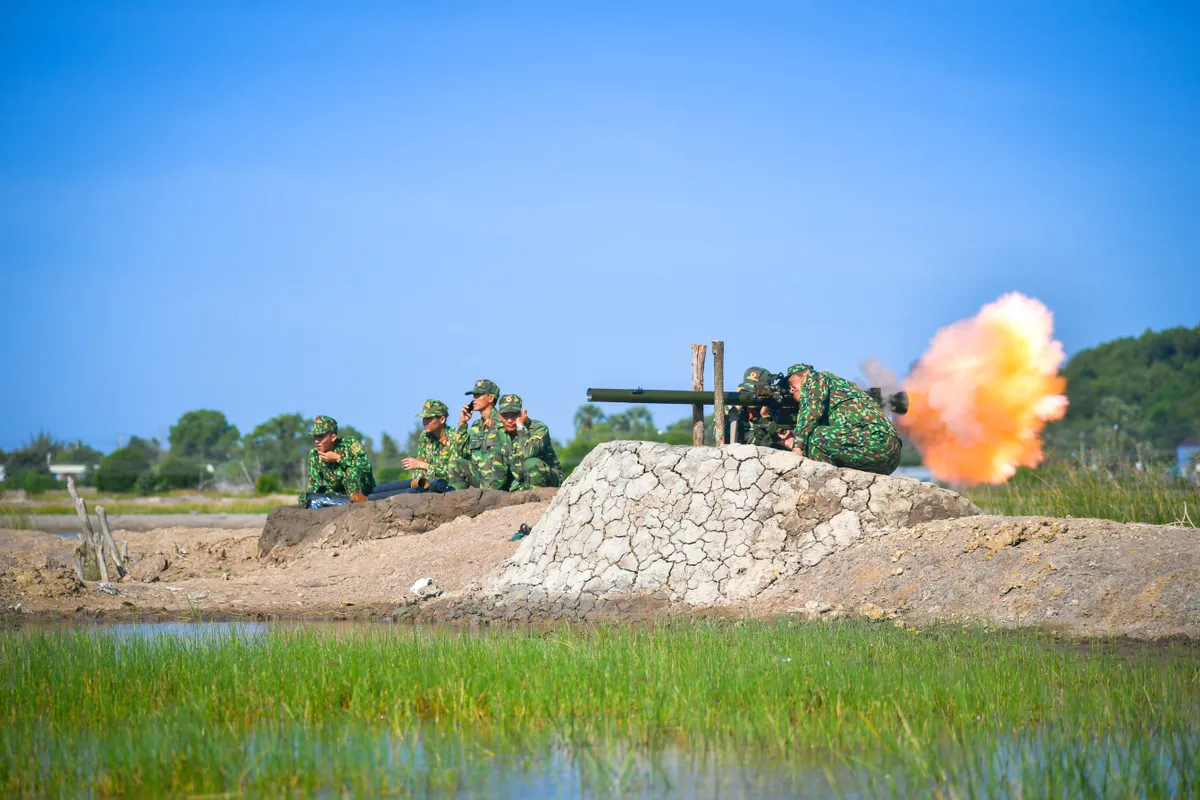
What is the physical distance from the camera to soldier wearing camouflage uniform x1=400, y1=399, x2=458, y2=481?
746 inches

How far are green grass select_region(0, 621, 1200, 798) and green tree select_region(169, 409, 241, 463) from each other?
80.2 m

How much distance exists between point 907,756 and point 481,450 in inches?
496

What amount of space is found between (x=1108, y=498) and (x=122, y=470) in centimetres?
5282

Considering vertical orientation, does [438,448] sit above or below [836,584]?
above

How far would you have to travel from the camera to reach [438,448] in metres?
19.4

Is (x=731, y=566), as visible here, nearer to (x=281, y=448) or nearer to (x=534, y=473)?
(x=534, y=473)

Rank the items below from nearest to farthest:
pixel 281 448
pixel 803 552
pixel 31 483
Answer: pixel 803 552 → pixel 31 483 → pixel 281 448

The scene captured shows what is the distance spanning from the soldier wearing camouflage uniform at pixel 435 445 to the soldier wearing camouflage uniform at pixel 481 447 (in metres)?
0.16

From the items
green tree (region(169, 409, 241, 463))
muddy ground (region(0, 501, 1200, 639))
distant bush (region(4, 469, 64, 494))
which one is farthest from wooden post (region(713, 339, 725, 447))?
green tree (region(169, 409, 241, 463))

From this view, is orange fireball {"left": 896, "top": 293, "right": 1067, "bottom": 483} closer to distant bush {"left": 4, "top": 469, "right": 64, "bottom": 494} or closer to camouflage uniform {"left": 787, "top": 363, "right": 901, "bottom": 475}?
camouflage uniform {"left": 787, "top": 363, "right": 901, "bottom": 475}

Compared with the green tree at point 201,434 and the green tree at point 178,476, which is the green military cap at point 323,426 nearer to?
the green tree at point 178,476

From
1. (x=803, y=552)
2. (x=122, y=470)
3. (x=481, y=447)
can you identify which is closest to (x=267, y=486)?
(x=122, y=470)

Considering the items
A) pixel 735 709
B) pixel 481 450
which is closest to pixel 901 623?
pixel 735 709

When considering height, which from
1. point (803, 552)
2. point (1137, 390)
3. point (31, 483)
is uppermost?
point (1137, 390)
